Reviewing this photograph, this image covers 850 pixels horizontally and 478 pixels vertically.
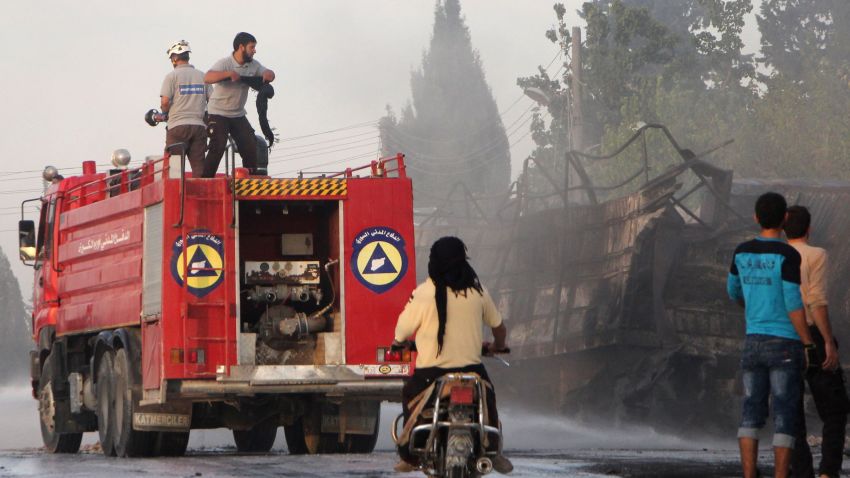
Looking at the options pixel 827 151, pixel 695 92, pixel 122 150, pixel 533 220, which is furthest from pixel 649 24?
pixel 122 150

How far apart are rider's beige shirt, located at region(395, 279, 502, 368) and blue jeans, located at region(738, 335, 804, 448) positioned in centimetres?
159

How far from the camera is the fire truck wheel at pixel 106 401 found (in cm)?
1555

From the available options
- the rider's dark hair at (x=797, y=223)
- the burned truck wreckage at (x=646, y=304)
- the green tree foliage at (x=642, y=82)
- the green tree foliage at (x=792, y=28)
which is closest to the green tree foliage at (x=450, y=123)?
the green tree foliage at (x=792, y=28)

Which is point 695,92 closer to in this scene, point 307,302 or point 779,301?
point 307,302

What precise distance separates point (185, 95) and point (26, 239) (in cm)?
431

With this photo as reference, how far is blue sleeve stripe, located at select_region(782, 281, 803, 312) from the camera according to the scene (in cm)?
883

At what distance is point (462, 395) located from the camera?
8250mm

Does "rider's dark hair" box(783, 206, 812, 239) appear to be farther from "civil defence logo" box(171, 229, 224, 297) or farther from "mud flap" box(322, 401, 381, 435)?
"mud flap" box(322, 401, 381, 435)

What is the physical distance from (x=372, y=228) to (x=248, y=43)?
2.73 m

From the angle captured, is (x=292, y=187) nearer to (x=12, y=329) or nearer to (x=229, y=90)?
(x=229, y=90)

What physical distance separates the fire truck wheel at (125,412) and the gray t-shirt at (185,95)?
7.88 ft

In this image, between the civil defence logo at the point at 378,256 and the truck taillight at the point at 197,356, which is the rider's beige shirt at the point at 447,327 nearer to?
the truck taillight at the point at 197,356

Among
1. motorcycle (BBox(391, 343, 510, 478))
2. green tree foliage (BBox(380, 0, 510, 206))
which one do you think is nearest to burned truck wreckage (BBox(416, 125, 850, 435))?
motorcycle (BBox(391, 343, 510, 478))

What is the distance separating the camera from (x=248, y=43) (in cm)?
1575
